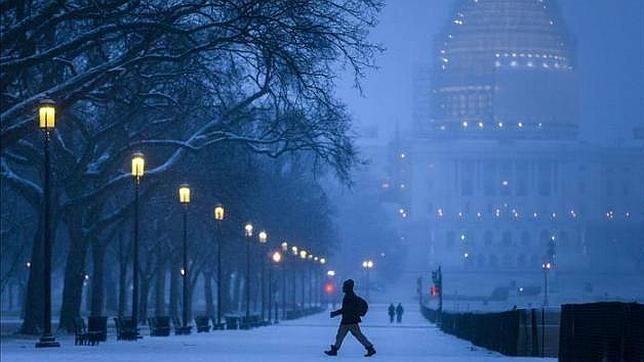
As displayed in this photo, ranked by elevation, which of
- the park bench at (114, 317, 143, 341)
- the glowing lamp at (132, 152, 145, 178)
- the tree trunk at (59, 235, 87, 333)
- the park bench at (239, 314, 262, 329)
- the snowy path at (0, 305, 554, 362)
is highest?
the glowing lamp at (132, 152, 145, 178)

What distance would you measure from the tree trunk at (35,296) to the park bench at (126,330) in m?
4.95

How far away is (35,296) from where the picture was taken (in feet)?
201

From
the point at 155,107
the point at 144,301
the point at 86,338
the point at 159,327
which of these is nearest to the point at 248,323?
the point at 144,301

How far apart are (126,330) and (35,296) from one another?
883 cm

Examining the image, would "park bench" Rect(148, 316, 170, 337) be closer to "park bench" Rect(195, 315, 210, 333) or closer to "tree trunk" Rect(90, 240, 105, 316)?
"park bench" Rect(195, 315, 210, 333)

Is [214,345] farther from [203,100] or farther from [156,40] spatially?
[203,100]

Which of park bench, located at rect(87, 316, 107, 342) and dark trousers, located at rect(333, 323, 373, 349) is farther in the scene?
park bench, located at rect(87, 316, 107, 342)

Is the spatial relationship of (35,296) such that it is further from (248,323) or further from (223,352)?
(248,323)

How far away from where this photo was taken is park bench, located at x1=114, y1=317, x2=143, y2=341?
52.6 metres

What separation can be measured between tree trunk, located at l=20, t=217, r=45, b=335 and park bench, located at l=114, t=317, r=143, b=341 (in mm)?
4953

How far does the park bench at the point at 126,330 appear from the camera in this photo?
52594 millimetres

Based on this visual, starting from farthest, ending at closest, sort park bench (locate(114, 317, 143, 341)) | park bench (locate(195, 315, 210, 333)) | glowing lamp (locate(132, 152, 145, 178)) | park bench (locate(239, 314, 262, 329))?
park bench (locate(239, 314, 262, 329)), park bench (locate(195, 315, 210, 333)), glowing lamp (locate(132, 152, 145, 178)), park bench (locate(114, 317, 143, 341))

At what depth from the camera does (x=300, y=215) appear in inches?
4961

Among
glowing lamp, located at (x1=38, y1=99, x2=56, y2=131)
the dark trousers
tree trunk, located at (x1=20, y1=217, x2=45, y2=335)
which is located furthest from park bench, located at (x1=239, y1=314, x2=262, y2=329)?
the dark trousers
